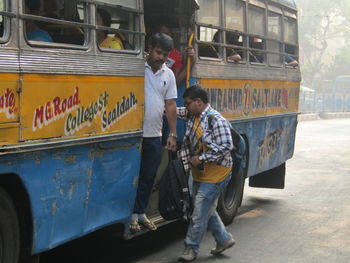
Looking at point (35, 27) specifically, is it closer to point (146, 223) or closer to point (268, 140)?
point (146, 223)

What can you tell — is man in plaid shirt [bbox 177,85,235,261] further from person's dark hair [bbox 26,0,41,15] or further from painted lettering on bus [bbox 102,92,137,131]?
person's dark hair [bbox 26,0,41,15]

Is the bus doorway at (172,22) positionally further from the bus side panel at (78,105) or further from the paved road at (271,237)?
the bus side panel at (78,105)

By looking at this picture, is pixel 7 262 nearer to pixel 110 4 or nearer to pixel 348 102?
pixel 110 4

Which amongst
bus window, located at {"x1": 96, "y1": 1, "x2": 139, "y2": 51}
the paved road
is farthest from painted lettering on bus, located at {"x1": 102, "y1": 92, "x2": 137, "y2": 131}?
the paved road

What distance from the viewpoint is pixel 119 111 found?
5.34 meters

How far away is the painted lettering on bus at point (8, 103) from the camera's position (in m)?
4.01

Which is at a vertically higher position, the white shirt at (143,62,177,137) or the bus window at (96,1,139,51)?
the bus window at (96,1,139,51)

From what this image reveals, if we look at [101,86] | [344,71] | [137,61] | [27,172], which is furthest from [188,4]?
[344,71]

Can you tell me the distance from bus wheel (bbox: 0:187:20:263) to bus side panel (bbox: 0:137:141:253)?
0.40 feet

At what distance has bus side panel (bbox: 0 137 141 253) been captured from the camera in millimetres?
4426

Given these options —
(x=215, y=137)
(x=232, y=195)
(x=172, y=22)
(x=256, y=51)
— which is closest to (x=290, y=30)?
(x=256, y=51)

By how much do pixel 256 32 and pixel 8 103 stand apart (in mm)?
5069

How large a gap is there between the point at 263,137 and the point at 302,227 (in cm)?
147

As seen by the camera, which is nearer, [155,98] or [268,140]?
[155,98]
